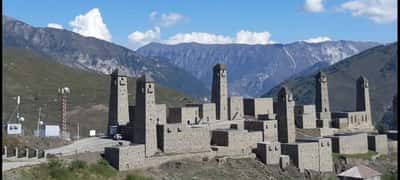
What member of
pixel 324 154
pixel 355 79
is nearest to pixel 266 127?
pixel 324 154

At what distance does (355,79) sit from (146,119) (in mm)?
133999

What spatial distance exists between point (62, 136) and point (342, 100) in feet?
368

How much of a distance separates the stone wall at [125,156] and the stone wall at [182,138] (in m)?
1.95

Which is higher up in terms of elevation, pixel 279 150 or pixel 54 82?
pixel 54 82

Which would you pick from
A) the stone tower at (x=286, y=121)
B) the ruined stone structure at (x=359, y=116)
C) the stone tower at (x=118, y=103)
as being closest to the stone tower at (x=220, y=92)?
the stone tower at (x=286, y=121)

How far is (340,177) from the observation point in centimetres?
3638

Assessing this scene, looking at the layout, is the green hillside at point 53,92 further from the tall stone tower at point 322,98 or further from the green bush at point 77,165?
the green bush at point 77,165

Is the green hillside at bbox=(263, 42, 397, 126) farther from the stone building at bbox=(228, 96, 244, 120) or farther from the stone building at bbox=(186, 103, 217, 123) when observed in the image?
the stone building at bbox=(186, 103, 217, 123)

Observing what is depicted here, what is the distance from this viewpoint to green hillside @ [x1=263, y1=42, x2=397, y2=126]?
454 ft

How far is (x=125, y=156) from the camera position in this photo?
109ft

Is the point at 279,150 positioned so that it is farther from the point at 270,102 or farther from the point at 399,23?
the point at 399,23

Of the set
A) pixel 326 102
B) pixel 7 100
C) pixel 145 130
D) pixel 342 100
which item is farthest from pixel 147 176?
pixel 342 100

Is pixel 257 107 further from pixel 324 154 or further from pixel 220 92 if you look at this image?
pixel 324 154

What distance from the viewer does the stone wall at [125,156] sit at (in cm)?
3294
